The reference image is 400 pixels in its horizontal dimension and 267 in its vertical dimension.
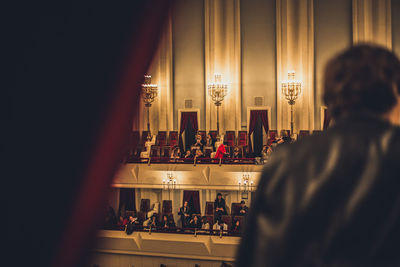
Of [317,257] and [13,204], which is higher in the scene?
[13,204]

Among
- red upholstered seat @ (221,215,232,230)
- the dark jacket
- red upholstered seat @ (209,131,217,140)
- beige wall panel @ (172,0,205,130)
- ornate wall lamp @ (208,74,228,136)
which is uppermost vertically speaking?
beige wall panel @ (172,0,205,130)

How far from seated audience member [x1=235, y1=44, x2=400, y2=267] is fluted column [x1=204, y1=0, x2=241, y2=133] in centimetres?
1391

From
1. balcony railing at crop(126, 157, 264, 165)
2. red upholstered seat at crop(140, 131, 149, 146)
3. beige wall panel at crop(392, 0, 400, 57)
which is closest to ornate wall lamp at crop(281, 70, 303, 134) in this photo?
balcony railing at crop(126, 157, 264, 165)

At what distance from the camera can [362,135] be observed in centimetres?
64

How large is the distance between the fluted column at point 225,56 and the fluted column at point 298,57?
1730 mm

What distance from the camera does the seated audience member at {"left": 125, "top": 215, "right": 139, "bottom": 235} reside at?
1128 centimetres

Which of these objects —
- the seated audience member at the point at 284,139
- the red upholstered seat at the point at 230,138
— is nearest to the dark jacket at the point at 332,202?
the seated audience member at the point at 284,139

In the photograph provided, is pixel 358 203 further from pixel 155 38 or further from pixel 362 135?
pixel 155 38

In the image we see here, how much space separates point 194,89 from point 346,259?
48.9ft

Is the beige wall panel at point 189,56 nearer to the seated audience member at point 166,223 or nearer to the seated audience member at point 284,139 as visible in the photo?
the seated audience member at point 284,139

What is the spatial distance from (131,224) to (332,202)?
11365 millimetres

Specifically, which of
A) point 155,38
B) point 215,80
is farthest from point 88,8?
point 215,80

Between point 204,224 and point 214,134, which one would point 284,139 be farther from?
point 204,224

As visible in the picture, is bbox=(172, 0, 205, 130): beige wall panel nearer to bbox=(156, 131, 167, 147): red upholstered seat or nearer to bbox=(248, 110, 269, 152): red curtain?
bbox=(156, 131, 167, 147): red upholstered seat
